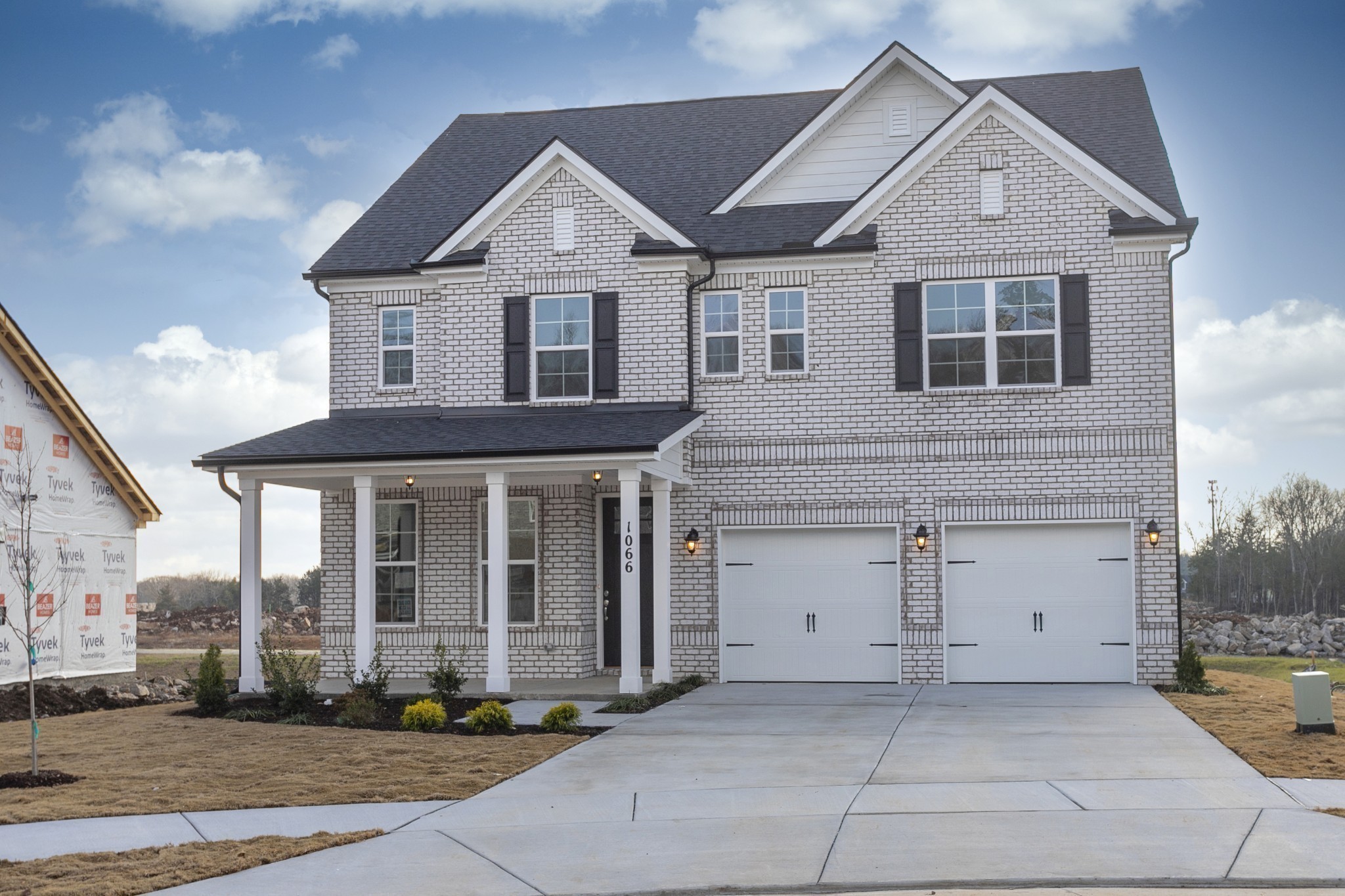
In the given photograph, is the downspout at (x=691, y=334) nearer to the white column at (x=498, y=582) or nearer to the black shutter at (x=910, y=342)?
the black shutter at (x=910, y=342)

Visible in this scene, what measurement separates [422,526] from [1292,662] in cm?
1772

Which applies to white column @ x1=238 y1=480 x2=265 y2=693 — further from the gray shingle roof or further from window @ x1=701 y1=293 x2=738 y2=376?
window @ x1=701 y1=293 x2=738 y2=376

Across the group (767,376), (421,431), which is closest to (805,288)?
(767,376)

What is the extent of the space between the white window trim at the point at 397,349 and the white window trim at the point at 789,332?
5012 millimetres

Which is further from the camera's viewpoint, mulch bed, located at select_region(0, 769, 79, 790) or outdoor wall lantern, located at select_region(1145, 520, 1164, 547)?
outdoor wall lantern, located at select_region(1145, 520, 1164, 547)

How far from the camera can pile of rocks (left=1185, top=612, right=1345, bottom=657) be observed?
92.6 feet

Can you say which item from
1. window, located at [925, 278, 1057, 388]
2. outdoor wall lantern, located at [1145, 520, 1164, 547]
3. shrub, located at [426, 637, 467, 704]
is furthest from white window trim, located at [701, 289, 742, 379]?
outdoor wall lantern, located at [1145, 520, 1164, 547]

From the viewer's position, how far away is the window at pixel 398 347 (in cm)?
1947

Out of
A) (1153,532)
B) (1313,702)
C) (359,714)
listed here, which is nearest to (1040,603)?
(1153,532)

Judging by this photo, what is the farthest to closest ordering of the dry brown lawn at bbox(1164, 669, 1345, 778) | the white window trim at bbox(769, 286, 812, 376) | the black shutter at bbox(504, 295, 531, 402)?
1. the black shutter at bbox(504, 295, 531, 402)
2. the white window trim at bbox(769, 286, 812, 376)
3. the dry brown lawn at bbox(1164, 669, 1345, 778)

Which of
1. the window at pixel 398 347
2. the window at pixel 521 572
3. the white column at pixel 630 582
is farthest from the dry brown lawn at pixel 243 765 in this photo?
the window at pixel 398 347

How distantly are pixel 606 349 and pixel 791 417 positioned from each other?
2.87 m

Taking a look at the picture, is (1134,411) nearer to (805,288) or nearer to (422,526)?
(805,288)

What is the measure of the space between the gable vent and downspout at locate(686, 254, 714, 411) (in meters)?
1.89
